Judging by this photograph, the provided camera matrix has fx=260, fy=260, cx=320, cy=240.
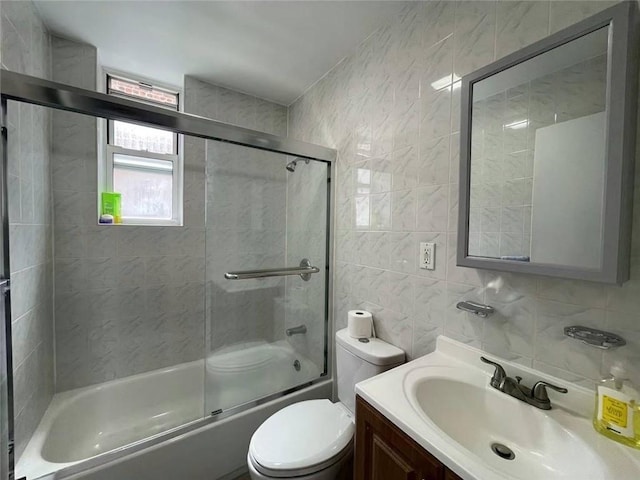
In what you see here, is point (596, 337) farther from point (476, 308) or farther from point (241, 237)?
point (241, 237)

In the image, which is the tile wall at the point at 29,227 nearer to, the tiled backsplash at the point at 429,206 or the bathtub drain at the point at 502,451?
the tiled backsplash at the point at 429,206

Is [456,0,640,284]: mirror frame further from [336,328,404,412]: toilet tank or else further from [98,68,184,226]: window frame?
[98,68,184,226]: window frame

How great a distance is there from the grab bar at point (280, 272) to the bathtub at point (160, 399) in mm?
477

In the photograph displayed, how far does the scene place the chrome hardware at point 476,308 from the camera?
0.95m

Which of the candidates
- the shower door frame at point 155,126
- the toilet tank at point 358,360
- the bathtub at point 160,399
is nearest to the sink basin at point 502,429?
the toilet tank at point 358,360

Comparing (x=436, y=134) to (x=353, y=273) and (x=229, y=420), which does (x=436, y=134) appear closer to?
(x=353, y=273)

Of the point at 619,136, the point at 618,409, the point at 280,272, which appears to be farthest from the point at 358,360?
the point at 619,136

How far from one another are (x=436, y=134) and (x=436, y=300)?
74 cm

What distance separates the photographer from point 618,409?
2.15ft


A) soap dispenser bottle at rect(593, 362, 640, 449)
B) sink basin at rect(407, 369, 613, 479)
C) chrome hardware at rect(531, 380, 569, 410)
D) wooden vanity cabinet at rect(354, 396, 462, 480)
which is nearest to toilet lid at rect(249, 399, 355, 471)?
Result: wooden vanity cabinet at rect(354, 396, 462, 480)

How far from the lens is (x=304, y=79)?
1.99 metres

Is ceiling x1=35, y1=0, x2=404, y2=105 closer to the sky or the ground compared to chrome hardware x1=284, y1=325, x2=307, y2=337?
closer to the sky

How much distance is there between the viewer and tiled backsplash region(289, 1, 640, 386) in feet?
2.63

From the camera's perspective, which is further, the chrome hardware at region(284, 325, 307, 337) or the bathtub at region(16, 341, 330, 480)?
the chrome hardware at region(284, 325, 307, 337)
